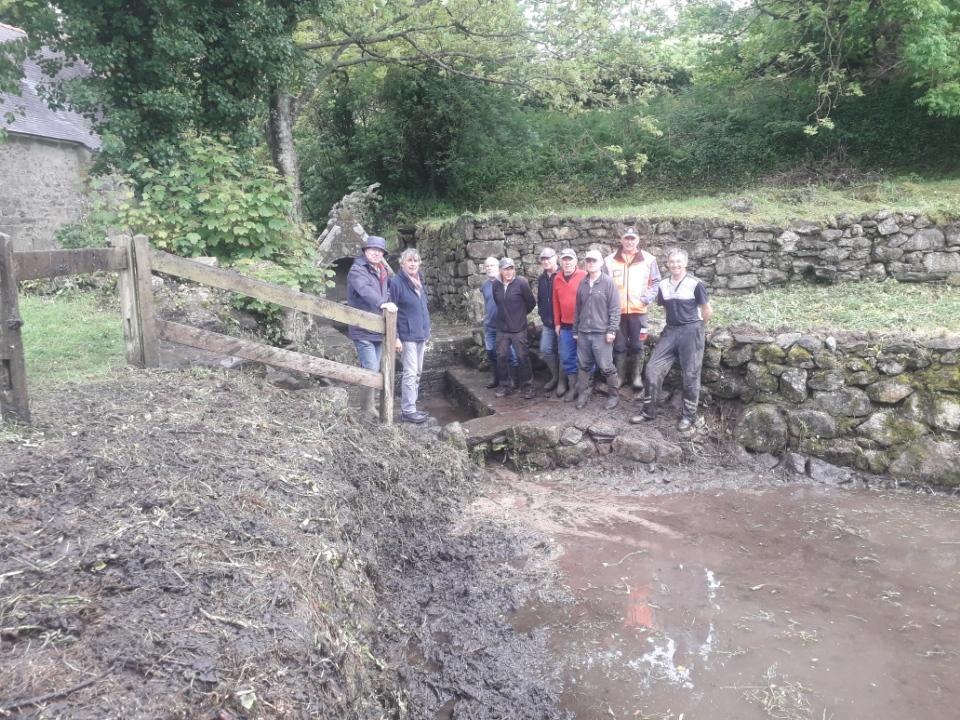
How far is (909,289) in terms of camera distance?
9172mm

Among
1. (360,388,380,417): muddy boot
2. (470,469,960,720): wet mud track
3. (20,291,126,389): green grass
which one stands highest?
(20,291,126,389): green grass

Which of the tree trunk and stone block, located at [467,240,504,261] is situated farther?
stone block, located at [467,240,504,261]

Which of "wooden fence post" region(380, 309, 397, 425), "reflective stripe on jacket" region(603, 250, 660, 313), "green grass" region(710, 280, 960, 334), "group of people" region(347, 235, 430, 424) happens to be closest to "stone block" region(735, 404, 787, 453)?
"green grass" region(710, 280, 960, 334)

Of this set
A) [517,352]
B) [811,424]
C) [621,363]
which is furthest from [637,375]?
[811,424]

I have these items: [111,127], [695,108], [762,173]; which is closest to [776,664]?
[111,127]

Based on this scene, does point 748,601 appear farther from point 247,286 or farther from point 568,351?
point 247,286

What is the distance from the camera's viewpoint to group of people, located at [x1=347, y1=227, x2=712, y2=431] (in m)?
6.96

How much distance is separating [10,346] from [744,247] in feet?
31.6

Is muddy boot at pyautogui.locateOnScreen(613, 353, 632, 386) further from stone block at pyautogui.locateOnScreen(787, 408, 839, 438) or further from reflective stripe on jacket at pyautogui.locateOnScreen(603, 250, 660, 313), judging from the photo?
stone block at pyautogui.locateOnScreen(787, 408, 839, 438)

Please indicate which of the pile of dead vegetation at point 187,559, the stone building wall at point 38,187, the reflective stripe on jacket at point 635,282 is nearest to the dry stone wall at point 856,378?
the reflective stripe on jacket at point 635,282

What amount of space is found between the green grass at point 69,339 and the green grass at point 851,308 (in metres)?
6.53

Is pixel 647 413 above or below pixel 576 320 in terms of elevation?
below

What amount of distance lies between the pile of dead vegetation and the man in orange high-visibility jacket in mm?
3690

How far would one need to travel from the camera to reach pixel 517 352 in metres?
8.54
